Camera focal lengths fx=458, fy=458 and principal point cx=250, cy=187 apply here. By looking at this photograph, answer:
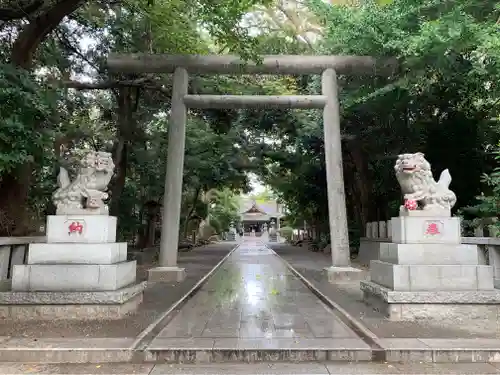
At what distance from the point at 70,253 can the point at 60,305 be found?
2.67ft

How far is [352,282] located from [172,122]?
258 inches

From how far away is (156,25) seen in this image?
39.6ft

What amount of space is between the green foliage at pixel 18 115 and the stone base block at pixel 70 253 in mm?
1805

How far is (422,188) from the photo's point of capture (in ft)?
25.8

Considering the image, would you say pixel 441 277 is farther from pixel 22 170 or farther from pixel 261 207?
pixel 261 207

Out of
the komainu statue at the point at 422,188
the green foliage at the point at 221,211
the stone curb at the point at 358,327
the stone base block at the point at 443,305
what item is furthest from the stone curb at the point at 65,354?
the green foliage at the point at 221,211

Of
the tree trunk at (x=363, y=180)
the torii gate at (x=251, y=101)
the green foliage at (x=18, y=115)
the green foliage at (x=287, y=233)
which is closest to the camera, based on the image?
the green foliage at (x=18, y=115)

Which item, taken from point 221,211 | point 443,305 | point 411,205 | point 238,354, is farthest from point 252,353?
point 221,211

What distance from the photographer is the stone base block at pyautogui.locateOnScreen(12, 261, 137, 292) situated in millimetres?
7207

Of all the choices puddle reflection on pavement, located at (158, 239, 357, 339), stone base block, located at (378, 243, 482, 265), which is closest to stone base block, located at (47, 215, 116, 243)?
puddle reflection on pavement, located at (158, 239, 357, 339)

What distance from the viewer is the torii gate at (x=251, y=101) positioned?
12469 millimetres

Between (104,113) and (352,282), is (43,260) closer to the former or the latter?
(352,282)

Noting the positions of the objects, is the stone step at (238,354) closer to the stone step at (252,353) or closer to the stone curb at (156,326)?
the stone step at (252,353)

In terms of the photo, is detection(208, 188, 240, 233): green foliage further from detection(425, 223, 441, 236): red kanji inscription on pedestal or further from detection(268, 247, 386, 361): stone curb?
detection(425, 223, 441, 236): red kanji inscription on pedestal
